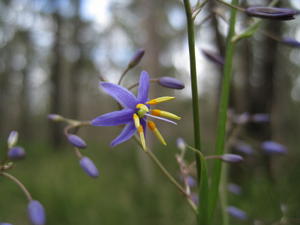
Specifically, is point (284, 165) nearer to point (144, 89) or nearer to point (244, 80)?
point (244, 80)

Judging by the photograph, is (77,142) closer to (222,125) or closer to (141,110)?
(141,110)

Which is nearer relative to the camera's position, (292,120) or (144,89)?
(144,89)

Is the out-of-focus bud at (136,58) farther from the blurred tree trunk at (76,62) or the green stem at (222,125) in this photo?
the blurred tree trunk at (76,62)

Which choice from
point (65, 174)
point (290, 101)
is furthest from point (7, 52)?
point (290, 101)

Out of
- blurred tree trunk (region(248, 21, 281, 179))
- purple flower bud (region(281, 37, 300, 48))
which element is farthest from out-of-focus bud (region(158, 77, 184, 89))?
blurred tree trunk (region(248, 21, 281, 179))

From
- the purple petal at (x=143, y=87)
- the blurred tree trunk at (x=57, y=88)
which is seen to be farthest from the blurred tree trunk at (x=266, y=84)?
the blurred tree trunk at (x=57, y=88)

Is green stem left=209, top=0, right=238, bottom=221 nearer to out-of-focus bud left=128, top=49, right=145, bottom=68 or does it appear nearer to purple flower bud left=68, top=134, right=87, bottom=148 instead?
out-of-focus bud left=128, top=49, right=145, bottom=68

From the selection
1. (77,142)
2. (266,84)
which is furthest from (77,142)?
(266,84)
